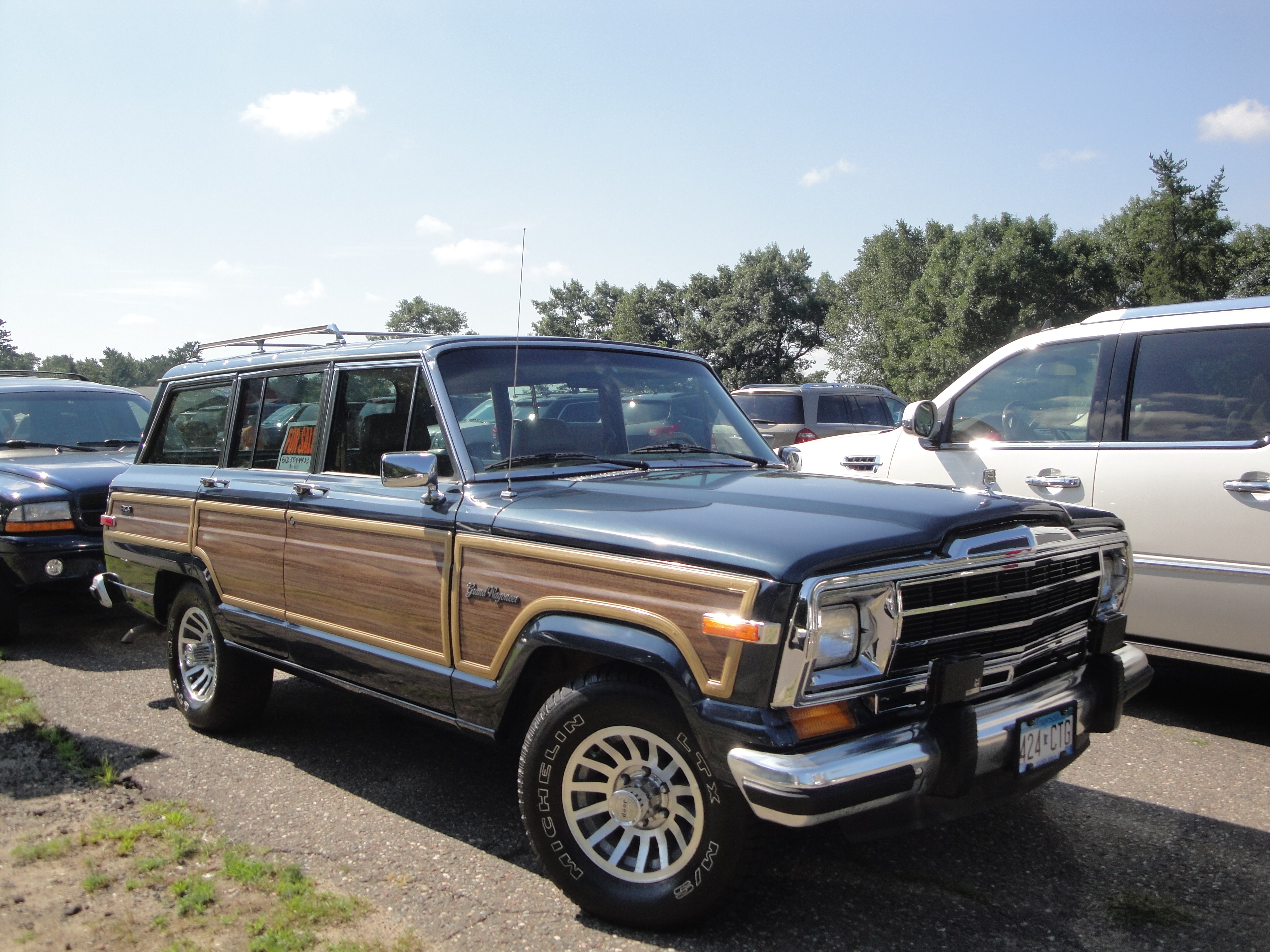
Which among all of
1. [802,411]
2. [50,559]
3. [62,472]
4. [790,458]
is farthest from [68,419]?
[802,411]

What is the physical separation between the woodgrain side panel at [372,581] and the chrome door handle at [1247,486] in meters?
3.69

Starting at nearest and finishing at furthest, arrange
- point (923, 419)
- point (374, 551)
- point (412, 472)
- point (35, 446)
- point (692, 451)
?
point (412, 472)
point (374, 551)
point (692, 451)
point (923, 419)
point (35, 446)

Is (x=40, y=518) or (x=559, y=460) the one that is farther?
(x=40, y=518)

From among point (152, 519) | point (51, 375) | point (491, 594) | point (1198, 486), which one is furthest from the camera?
point (51, 375)

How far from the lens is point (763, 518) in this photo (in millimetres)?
2895

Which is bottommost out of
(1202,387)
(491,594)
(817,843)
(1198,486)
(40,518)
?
(817,843)

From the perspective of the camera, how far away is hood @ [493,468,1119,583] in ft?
8.62

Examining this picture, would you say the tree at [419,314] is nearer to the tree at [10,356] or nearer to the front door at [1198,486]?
the tree at [10,356]

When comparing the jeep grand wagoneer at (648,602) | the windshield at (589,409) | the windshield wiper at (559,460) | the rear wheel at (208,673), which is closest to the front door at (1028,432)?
the windshield at (589,409)

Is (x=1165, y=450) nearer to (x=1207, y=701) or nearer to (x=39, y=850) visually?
(x=1207, y=701)

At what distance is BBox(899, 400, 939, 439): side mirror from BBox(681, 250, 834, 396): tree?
59.0 metres

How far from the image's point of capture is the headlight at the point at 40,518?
6703 mm

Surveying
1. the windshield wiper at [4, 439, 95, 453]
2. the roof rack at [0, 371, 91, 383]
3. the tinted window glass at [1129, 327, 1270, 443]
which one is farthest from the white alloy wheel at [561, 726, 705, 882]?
the roof rack at [0, 371, 91, 383]

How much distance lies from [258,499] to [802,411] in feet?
38.5
